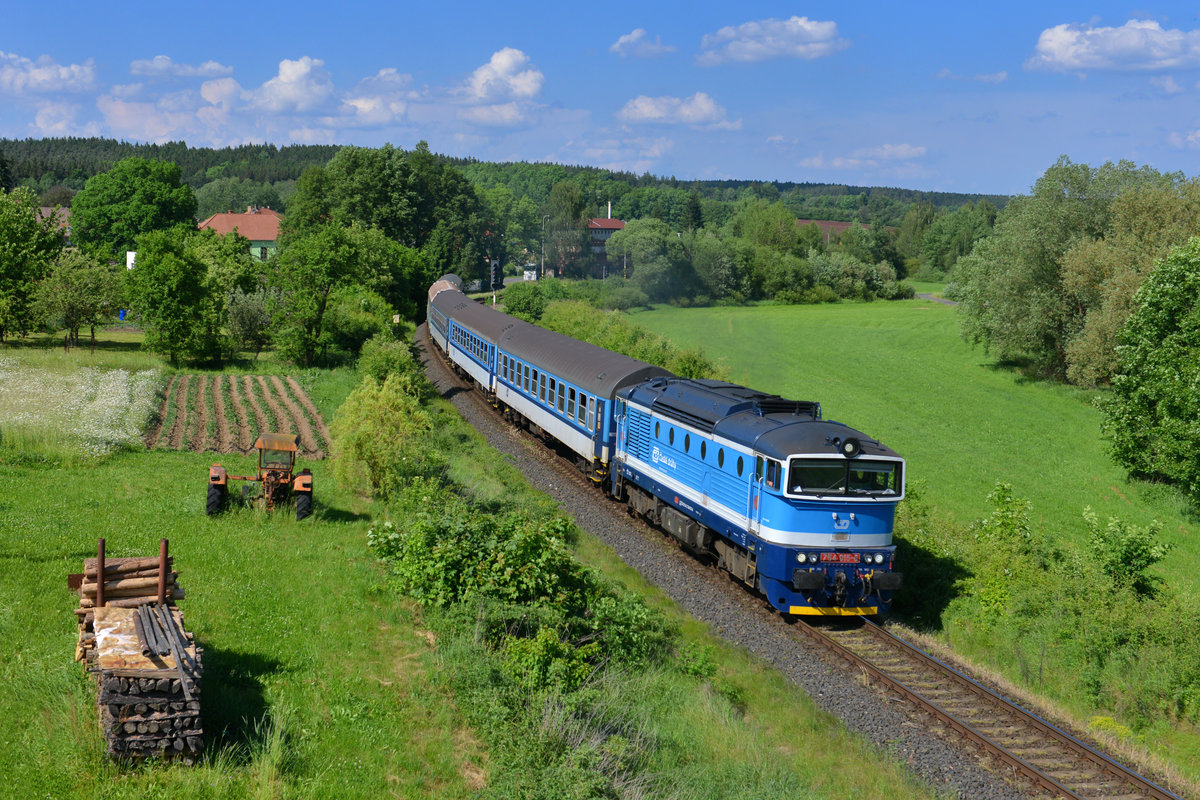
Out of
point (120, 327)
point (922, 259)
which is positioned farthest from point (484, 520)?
point (922, 259)

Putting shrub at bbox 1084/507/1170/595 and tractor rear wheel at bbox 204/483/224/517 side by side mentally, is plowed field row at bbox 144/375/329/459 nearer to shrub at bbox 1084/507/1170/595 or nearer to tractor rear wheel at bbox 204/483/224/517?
tractor rear wheel at bbox 204/483/224/517

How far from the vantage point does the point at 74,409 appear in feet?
91.6

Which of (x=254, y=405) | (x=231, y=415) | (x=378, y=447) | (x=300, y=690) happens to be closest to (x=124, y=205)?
(x=254, y=405)

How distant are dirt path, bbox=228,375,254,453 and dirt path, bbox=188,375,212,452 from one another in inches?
36.1

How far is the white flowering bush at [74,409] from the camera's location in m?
23.2

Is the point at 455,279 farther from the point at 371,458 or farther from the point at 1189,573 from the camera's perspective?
the point at 1189,573

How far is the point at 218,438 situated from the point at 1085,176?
49262 mm

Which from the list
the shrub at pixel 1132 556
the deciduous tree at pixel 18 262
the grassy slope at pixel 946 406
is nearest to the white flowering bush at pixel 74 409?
the deciduous tree at pixel 18 262

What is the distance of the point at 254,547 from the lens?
16812 mm

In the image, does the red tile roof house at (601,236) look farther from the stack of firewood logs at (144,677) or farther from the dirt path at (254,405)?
the stack of firewood logs at (144,677)

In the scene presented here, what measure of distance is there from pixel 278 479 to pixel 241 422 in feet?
41.1

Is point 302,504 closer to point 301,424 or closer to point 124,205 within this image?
point 301,424

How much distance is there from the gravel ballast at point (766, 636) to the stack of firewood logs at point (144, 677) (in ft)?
30.2

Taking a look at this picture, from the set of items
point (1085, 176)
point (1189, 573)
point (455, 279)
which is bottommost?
point (1189, 573)
